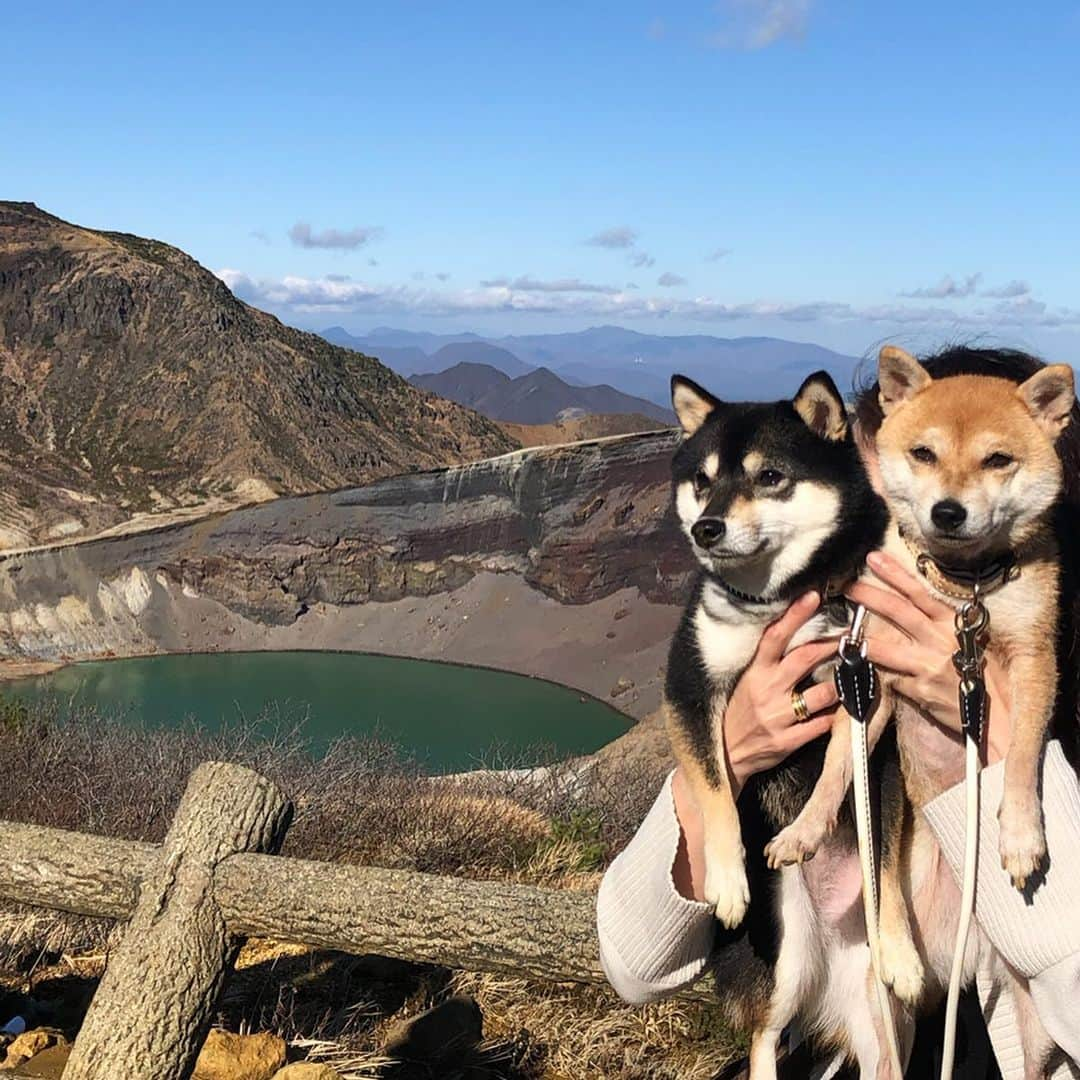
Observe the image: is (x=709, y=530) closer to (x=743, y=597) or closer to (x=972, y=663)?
(x=743, y=597)

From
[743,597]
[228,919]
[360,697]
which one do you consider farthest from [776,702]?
[360,697]

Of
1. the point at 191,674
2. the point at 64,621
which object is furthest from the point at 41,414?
the point at 191,674

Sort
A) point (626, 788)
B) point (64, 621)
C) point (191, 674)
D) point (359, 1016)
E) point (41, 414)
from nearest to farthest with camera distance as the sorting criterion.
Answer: point (359, 1016) < point (626, 788) < point (191, 674) < point (64, 621) < point (41, 414)

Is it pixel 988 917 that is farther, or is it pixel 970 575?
pixel 970 575

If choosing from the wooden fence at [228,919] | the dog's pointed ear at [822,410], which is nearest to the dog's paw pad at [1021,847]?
the dog's pointed ear at [822,410]

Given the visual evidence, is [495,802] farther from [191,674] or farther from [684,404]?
[191,674]

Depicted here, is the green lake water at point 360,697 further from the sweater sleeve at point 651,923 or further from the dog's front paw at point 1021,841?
the dog's front paw at point 1021,841
